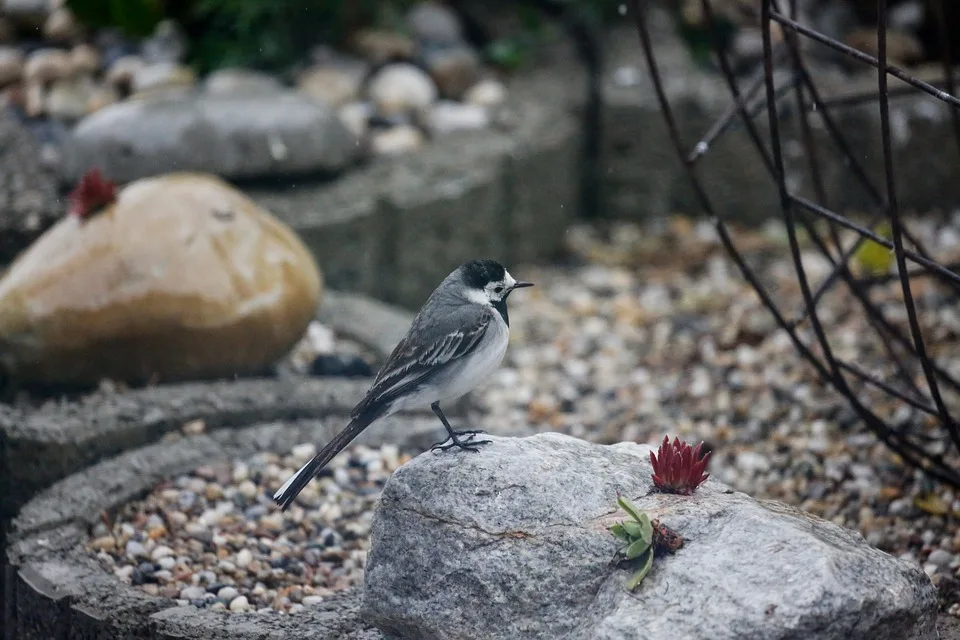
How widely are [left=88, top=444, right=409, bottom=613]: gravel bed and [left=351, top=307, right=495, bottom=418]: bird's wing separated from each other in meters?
0.63

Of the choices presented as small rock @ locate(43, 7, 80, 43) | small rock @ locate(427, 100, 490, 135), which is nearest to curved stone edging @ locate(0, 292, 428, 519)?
small rock @ locate(427, 100, 490, 135)

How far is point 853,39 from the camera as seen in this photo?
6.89 m

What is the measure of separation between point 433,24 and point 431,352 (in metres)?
4.65

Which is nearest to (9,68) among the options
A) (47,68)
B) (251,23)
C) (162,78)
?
(47,68)

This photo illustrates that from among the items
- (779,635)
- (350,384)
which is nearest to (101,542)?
(350,384)

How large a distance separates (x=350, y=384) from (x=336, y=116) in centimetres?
201

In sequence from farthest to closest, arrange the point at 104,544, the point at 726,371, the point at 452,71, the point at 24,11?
1. the point at 24,11
2. the point at 452,71
3. the point at 726,371
4. the point at 104,544

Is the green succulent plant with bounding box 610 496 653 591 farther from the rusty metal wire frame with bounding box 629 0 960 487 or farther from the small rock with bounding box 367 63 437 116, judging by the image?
the small rock with bounding box 367 63 437 116

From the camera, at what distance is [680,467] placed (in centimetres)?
280

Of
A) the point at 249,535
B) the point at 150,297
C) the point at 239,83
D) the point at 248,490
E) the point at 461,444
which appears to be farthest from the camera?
the point at 239,83

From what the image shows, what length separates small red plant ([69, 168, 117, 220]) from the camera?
4.39 m

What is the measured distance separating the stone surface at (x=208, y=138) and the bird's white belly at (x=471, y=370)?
9.25ft

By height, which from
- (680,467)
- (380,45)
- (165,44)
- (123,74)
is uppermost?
(380,45)

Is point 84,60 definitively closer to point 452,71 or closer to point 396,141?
point 396,141
